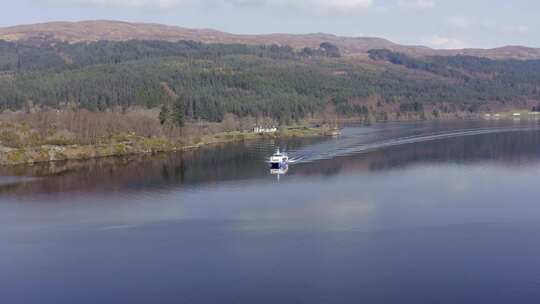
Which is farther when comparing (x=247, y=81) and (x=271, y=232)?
(x=247, y=81)

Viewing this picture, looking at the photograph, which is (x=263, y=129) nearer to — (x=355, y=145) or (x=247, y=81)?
(x=355, y=145)

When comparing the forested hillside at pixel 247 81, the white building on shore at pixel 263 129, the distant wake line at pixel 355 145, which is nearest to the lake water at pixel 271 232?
the distant wake line at pixel 355 145

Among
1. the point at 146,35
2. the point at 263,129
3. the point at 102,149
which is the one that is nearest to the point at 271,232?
the point at 102,149

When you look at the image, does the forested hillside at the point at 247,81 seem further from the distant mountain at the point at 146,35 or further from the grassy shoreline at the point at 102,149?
the distant mountain at the point at 146,35

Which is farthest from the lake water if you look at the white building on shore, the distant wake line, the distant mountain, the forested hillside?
the distant mountain

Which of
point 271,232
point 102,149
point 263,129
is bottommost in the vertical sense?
point 271,232

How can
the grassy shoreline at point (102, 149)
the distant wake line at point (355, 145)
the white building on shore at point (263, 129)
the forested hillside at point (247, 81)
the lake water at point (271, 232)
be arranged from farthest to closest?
1. the forested hillside at point (247, 81)
2. the white building on shore at point (263, 129)
3. the distant wake line at point (355, 145)
4. the grassy shoreline at point (102, 149)
5. the lake water at point (271, 232)

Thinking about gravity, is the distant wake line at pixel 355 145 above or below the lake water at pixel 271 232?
above
